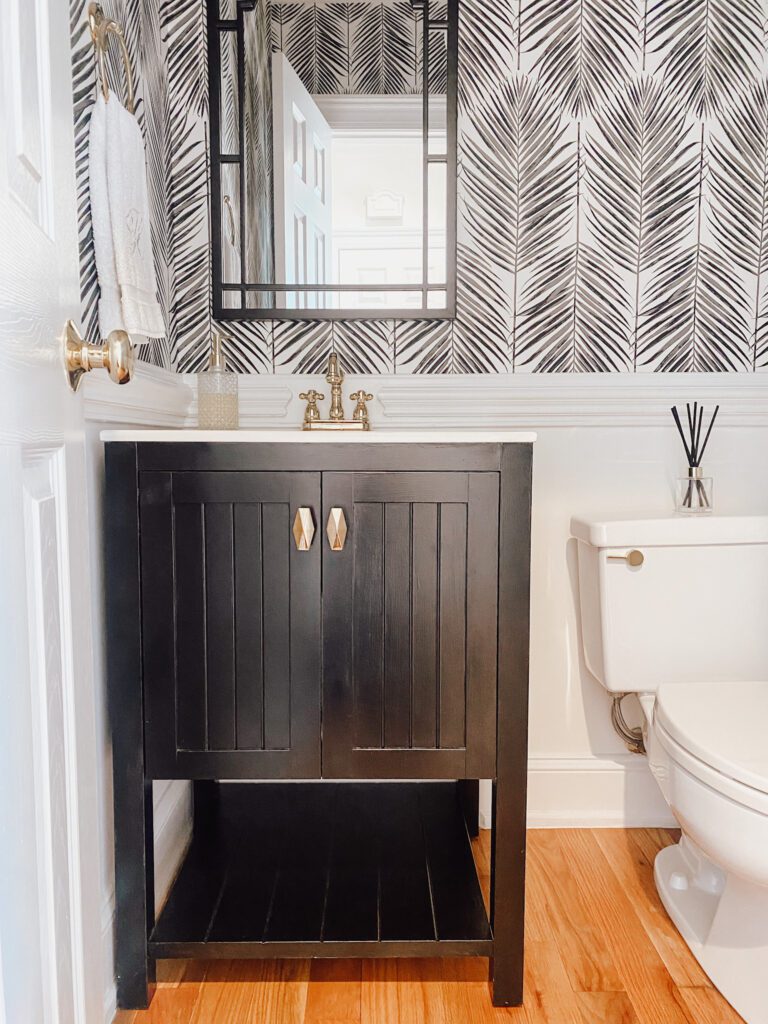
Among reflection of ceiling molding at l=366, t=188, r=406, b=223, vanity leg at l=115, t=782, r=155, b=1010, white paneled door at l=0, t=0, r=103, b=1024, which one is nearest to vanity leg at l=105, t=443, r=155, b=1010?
vanity leg at l=115, t=782, r=155, b=1010

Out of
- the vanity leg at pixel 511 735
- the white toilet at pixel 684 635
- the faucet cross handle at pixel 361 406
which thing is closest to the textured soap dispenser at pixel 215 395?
the faucet cross handle at pixel 361 406

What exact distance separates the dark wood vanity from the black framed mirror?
27.6 inches

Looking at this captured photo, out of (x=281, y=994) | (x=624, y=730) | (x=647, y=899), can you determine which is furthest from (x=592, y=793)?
(x=281, y=994)

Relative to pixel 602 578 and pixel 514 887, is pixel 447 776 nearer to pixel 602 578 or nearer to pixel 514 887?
pixel 514 887

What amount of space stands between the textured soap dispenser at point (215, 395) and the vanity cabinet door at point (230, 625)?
43 centimetres

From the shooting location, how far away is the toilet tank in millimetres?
1556

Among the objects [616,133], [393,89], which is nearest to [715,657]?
[616,133]

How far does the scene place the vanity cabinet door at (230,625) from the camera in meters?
1.17

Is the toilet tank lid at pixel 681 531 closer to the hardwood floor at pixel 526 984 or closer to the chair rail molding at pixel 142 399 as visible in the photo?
the hardwood floor at pixel 526 984

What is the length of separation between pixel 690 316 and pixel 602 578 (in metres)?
0.69

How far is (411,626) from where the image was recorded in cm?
118

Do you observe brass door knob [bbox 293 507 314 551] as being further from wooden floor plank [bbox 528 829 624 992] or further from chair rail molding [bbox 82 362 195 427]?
wooden floor plank [bbox 528 829 624 992]

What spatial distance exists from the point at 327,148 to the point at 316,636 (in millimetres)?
1141

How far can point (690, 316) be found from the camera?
5.77ft
